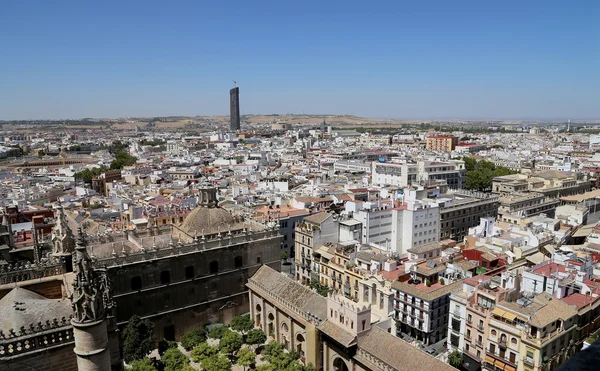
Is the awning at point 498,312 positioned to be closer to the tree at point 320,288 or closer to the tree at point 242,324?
the tree at point 320,288

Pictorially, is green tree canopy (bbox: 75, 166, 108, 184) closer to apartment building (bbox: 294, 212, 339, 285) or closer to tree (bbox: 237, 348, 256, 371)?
apartment building (bbox: 294, 212, 339, 285)

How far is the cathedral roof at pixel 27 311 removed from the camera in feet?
50.4

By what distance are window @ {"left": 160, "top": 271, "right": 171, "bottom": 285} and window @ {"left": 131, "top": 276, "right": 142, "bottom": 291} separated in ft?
6.51

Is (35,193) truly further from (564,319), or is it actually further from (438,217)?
(564,319)

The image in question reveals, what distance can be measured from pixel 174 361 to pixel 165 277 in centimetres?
916

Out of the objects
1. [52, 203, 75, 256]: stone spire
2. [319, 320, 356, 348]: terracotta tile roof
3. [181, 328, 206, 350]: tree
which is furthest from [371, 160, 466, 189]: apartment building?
[52, 203, 75, 256]: stone spire

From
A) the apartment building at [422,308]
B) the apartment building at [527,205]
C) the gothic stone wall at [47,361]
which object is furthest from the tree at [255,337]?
the apartment building at [527,205]

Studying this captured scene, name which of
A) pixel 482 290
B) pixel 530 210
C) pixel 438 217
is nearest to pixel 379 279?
pixel 482 290

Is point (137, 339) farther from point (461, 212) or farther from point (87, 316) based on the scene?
point (461, 212)

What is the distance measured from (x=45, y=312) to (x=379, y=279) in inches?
1268

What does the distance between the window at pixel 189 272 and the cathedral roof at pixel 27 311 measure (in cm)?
2604

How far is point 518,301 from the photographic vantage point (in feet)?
116

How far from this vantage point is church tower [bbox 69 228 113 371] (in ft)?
43.8

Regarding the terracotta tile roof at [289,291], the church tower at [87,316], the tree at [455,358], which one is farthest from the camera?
the terracotta tile roof at [289,291]
